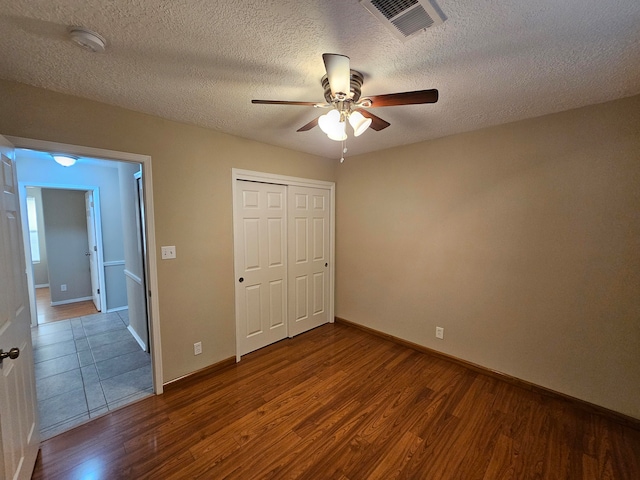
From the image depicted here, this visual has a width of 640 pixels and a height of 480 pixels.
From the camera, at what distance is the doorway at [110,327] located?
2072mm

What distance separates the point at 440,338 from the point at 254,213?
2.46 metres

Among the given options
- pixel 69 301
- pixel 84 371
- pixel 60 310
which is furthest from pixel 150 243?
pixel 69 301

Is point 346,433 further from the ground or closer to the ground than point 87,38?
closer to the ground

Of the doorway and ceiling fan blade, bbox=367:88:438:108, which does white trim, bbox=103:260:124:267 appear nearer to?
the doorway

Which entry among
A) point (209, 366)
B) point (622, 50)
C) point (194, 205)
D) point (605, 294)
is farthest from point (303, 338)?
point (622, 50)

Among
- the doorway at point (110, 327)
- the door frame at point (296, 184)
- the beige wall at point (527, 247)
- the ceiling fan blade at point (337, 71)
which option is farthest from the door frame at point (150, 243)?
the beige wall at point (527, 247)

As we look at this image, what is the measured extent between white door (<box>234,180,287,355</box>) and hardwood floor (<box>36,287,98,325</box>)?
323 centimetres

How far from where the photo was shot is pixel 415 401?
2146 millimetres

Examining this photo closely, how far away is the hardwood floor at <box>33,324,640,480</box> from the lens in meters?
1.56

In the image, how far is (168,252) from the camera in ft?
7.34

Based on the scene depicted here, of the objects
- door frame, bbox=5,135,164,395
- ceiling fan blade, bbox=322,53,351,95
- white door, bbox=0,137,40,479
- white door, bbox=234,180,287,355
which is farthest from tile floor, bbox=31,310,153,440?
ceiling fan blade, bbox=322,53,351,95

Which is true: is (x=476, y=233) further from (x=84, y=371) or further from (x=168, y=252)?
(x=84, y=371)

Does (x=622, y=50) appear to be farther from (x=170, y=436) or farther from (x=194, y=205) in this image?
(x=170, y=436)

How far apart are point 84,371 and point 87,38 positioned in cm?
293
